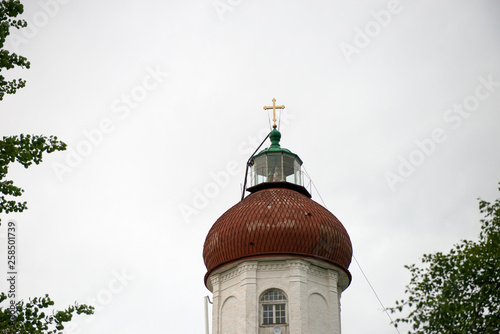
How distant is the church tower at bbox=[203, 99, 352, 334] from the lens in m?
27.5

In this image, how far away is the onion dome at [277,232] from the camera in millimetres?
28062

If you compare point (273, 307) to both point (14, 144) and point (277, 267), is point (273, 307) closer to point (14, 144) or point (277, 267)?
point (277, 267)

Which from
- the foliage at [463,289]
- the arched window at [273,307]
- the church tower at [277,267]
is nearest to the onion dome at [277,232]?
the church tower at [277,267]

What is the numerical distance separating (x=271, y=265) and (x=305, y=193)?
13.3 feet

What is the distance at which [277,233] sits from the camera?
28.1 meters

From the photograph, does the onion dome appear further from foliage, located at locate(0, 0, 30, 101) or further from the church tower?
foliage, located at locate(0, 0, 30, 101)

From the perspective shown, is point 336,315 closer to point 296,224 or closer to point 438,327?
point 296,224

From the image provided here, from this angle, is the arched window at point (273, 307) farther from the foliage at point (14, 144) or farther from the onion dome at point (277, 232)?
the foliage at point (14, 144)

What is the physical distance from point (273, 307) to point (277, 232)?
2.54 meters

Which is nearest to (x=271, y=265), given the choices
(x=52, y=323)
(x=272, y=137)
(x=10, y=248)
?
(x=272, y=137)

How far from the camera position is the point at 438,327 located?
1602 centimetres

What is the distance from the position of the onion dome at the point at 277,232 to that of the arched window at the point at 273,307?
132 centimetres

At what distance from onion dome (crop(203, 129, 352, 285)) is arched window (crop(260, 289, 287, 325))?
1.32 metres

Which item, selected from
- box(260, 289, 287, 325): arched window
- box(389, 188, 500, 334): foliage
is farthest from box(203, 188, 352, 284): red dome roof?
box(389, 188, 500, 334): foliage
